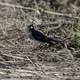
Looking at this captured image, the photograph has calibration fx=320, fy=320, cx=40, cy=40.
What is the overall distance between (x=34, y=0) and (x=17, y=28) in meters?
0.72

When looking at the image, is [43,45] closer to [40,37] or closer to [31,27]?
[40,37]

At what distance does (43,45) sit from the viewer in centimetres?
273

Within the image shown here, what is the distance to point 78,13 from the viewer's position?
3307 mm

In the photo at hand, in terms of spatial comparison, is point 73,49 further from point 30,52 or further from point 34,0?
point 34,0

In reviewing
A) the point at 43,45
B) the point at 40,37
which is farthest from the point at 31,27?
the point at 43,45

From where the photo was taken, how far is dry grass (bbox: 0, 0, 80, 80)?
7.91 ft

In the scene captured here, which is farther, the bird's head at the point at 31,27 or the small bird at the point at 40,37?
the bird's head at the point at 31,27

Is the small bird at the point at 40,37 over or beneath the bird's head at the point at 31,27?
beneath

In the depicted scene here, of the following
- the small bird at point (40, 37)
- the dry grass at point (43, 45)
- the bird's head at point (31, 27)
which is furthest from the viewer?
the bird's head at point (31, 27)

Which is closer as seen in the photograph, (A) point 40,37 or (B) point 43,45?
(B) point 43,45

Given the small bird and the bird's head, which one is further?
the bird's head

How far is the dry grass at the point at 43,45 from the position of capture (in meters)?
2.41

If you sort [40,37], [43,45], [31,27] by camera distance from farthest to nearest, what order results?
[31,27] → [40,37] → [43,45]

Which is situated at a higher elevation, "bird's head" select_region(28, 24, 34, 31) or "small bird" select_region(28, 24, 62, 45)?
"bird's head" select_region(28, 24, 34, 31)
